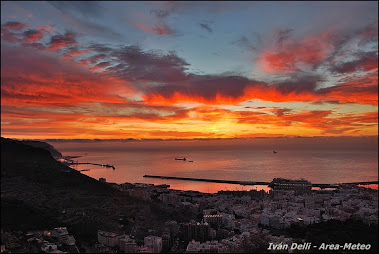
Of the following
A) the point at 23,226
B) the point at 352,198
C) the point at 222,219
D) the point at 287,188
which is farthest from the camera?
the point at 287,188

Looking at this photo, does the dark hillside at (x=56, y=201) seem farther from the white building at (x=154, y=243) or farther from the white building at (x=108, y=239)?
the white building at (x=154, y=243)

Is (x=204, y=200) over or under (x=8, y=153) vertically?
under

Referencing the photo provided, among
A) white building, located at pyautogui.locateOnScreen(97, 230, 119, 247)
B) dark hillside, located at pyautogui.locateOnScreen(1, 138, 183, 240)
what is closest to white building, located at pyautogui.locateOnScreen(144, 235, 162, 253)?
white building, located at pyautogui.locateOnScreen(97, 230, 119, 247)

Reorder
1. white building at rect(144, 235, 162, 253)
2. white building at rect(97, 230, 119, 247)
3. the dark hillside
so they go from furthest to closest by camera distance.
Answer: the dark hillside, white building at rect(97, 230, 119, 247), white building at rect(144, 235, 162, 253)

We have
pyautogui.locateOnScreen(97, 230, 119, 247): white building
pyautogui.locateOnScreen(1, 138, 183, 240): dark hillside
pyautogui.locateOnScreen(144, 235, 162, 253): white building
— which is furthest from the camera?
pyautogui.locateOnScreen(1, 138, 183, 240): dark hillside

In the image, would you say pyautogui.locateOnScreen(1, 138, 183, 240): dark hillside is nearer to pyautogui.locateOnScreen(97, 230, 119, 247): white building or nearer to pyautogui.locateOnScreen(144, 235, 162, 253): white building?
pyautogui.locateOnScreen(97, 230, 119, 247): white building

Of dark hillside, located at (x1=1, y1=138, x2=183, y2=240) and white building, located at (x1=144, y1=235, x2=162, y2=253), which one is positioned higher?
dark hillside, located at (x1=1, y1=138, x2=183, y2=240)

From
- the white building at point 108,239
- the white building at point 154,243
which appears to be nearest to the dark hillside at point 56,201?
the white building at point 108,239

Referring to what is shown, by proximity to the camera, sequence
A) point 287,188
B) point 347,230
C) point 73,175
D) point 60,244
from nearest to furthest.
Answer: point 60,244, point 347,230, point 73,175, point 287,188

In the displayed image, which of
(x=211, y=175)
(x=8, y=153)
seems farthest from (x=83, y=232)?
(x=211, y=175)

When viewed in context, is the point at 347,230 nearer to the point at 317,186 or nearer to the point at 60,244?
the point at 60,244

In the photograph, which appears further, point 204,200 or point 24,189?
point 204,200
